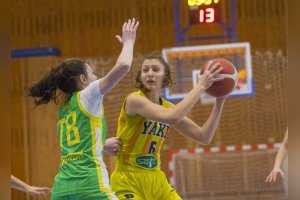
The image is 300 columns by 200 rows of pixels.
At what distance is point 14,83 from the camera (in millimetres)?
8320

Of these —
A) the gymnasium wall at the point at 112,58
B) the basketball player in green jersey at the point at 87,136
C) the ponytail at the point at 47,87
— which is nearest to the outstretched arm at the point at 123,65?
the basketball player in green jersey at the point at 87,136

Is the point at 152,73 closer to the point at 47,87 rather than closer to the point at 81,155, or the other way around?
the point at 47,87

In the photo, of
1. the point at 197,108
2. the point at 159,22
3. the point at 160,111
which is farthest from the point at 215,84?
the point at 159,22

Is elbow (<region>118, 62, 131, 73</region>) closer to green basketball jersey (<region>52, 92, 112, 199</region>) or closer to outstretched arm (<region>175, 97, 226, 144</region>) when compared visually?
green basketball jersey (<region>52, 92, 112, 199</region>)

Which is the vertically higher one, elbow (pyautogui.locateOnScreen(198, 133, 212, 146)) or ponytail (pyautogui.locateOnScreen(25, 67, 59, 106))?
ponytail (pyautogui.locateOnScreen(25, 67, 59, 106))

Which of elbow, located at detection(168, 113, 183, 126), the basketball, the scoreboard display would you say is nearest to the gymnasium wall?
the scoreboard display

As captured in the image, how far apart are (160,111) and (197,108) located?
5.07m

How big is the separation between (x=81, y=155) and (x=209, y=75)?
0.60m

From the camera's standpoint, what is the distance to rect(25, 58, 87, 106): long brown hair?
250 centimetres

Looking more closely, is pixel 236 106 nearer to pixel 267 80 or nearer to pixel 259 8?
pixel 267 80

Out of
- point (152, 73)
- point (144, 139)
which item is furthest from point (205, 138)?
point (152, 73)

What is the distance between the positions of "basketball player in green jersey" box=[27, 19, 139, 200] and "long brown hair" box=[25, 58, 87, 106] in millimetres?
34

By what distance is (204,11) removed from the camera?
7.72m

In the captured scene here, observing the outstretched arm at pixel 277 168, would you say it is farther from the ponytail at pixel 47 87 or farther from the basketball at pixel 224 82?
the ponytail at pixel 47 87
